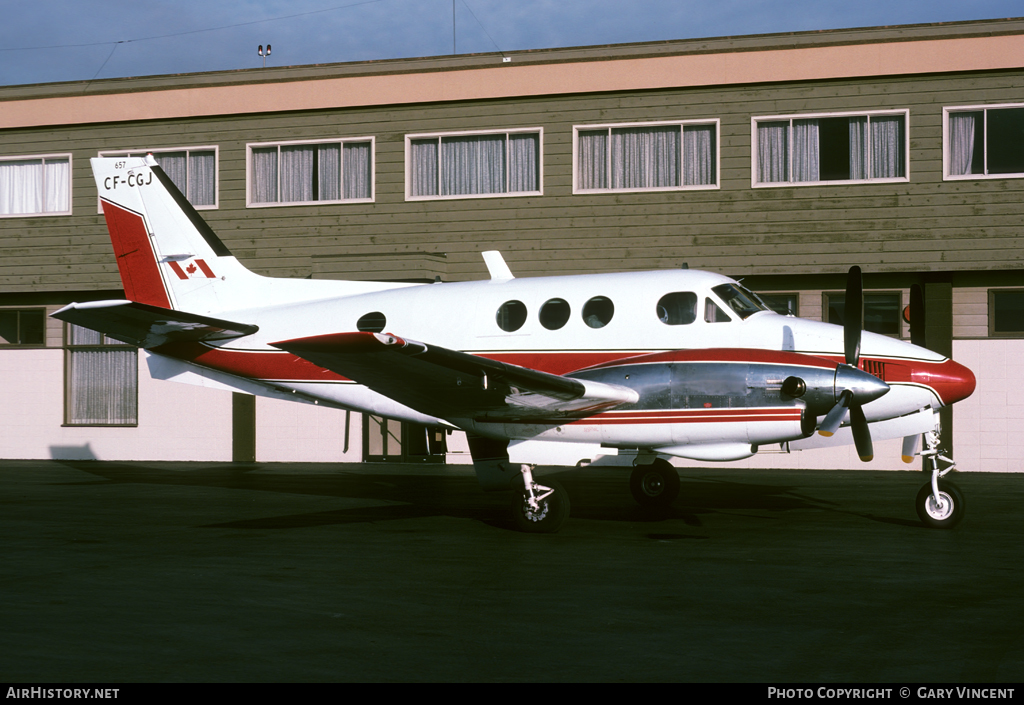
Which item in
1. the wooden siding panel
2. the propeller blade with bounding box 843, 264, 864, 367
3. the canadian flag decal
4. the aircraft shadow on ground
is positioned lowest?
the aircraft shadow on ground

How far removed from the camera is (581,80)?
923 inches

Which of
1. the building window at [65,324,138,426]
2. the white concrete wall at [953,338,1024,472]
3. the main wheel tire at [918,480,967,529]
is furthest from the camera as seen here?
the building window at [65,324,138,426]

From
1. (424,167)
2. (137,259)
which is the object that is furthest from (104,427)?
(137,259)

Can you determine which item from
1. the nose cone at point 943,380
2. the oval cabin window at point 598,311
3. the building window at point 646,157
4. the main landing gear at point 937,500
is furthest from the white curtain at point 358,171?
the main landing gear at point 937,500

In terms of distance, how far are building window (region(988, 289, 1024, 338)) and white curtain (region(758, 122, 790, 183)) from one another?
202 inches

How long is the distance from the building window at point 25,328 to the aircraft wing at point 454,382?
18289mm

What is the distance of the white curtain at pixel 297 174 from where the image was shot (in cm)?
2533

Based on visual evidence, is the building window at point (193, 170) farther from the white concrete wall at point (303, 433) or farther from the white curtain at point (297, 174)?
the white concrete wall at point (303, 433)

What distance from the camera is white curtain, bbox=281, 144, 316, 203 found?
997 inches

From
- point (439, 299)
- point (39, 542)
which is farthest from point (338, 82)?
point (39, 542)

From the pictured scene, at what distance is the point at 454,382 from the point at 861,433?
4.85m

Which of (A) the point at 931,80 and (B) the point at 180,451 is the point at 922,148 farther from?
(B) the point at 180,451

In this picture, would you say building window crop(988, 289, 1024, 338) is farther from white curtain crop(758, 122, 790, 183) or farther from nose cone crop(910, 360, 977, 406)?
nose cone crop(910, 360, 977, 406)

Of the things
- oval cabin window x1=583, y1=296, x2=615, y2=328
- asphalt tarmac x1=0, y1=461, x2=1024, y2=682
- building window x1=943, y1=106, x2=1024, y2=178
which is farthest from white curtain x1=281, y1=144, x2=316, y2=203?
building window x1=943, y1=106, x2=1024, y2=178
